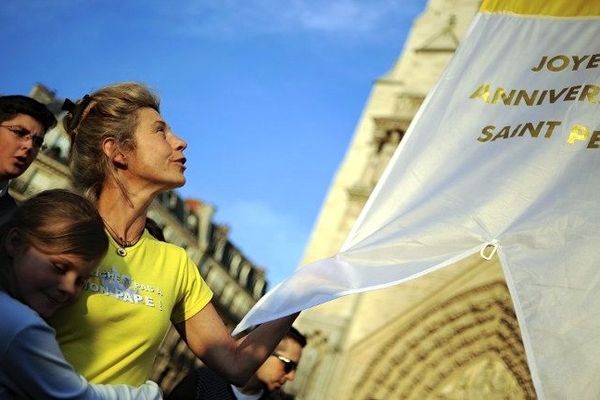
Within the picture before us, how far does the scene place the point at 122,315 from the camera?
157 centimetres

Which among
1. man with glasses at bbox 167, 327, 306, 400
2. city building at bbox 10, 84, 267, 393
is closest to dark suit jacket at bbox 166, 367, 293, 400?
man with glasses at bbox 167, 327, 306, 400

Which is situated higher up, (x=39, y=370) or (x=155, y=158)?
(x=155, y=158)

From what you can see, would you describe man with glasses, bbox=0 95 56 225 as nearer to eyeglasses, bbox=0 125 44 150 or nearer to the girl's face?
eyeglasses, bbox=0 125 44 150

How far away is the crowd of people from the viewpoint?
1301 mm

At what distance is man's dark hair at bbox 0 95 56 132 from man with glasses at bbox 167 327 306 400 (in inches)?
66.1

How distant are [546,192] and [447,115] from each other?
0.47 metres

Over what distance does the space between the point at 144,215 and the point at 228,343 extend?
470 mm

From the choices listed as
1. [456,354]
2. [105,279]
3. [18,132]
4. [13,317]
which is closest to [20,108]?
[18,132]

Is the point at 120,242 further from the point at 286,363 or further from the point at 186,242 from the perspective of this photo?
the point at 186,242

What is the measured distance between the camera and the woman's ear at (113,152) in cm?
184

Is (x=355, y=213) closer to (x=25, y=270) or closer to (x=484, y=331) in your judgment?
(x=484, y=331)

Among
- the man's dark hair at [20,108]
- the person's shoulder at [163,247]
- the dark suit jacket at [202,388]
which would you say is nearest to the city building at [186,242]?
the dark suit jacket at [202,388]

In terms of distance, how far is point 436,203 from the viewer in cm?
204

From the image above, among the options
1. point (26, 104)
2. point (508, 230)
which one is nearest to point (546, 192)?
point (508, 230)
